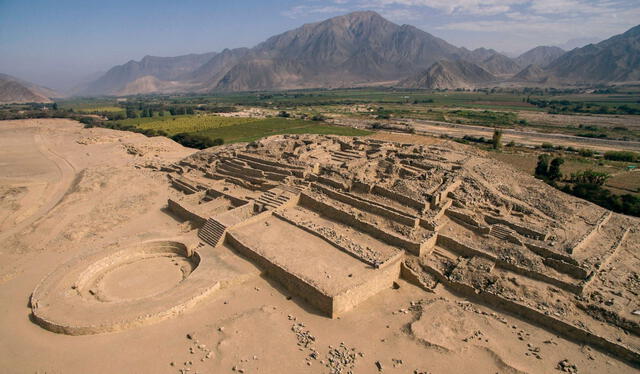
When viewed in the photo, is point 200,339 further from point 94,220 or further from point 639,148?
point 639,148

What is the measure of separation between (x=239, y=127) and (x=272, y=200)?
5318cm

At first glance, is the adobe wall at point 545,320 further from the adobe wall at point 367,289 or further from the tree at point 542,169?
the tree at point 542,169

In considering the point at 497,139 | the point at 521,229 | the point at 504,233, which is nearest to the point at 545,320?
the point at 504,233

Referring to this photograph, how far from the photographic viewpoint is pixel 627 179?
3831 cm

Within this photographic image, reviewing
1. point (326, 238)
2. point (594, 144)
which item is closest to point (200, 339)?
point (326, 238)

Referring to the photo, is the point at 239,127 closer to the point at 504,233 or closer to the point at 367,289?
the point at 504,233

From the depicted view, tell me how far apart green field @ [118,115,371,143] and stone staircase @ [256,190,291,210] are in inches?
1445

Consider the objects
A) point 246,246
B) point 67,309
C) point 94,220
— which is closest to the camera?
point 67,309

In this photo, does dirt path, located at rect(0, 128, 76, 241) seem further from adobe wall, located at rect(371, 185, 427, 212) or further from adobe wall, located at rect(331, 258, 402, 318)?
adobe wall, located at rect(371, 185, 427, 212)

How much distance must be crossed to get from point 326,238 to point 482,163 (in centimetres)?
1715

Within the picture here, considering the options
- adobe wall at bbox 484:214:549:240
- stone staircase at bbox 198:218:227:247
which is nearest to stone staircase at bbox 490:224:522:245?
adobe wall at bbox 484:214:549:240

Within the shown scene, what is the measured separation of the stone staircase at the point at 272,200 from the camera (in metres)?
24.7

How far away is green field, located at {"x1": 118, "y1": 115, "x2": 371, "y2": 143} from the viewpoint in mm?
67188

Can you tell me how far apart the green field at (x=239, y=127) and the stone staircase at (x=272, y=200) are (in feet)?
120
